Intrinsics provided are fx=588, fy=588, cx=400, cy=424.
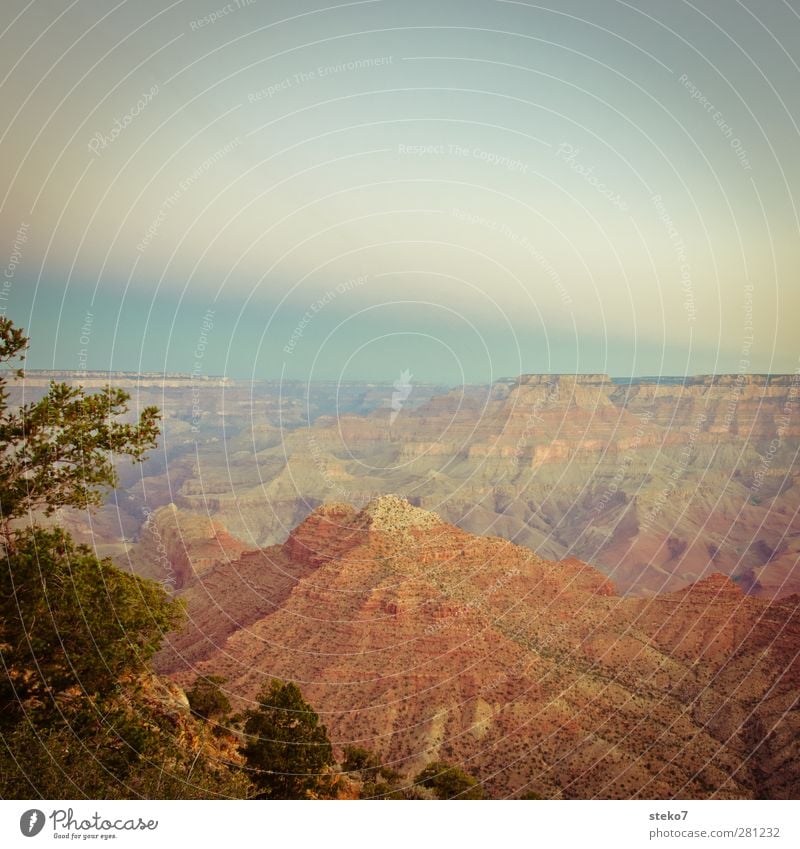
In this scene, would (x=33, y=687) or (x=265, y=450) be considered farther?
(x=265, y=450)

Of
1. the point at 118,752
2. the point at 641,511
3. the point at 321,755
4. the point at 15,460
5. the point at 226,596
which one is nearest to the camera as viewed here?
the point at 15,460

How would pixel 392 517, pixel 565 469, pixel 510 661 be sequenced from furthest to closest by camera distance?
pixel 565 469 → pixel 392 517 → pixel 510 661

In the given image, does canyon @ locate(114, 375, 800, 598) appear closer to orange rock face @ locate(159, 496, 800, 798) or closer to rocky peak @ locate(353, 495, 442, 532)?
rocky peak @ locate(353, 495, 442, 532)

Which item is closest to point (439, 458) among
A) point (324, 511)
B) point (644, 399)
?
point (644, 399)

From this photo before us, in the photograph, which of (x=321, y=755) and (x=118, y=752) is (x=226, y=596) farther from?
(x=118, y=752)

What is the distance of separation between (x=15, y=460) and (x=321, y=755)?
1431cm

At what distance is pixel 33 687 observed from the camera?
14.8 meters
